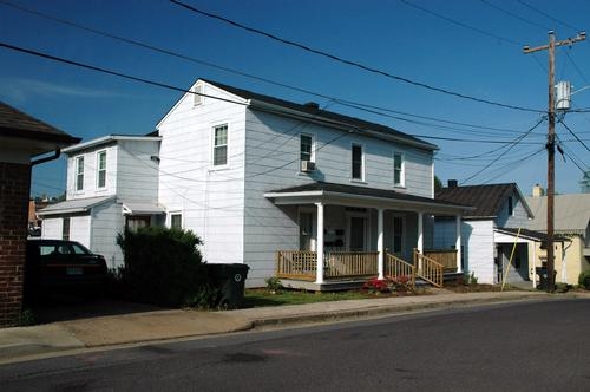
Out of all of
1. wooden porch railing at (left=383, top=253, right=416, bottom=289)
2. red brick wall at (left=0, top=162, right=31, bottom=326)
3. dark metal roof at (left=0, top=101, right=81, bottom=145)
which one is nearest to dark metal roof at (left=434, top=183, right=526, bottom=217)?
wooden porch railing at (left=383, top=253, right=416, bottom=289)

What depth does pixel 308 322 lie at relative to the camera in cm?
1384

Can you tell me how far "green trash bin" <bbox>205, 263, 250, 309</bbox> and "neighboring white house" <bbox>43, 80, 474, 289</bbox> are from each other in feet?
17.0

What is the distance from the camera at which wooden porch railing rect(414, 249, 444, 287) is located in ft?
76.6

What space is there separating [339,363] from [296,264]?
12084mm

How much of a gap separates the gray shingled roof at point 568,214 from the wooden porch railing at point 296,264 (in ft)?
75.3

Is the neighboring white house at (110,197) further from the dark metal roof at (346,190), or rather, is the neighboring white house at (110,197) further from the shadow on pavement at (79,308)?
the shadow on pavement at (79,308)

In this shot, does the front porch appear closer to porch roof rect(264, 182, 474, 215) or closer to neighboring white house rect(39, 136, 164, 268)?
porch roof rect(264, 182, 474, 215)

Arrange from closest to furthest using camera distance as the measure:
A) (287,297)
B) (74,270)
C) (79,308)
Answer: (79,308), (74,270), (287,297)

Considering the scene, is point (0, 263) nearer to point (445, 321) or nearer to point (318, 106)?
point (445, 321)

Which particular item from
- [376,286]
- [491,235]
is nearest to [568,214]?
[491,235]

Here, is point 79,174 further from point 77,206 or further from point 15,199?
point 15,199

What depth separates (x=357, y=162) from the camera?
2450 cm

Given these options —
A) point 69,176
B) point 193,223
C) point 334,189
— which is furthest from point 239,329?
point 69,176

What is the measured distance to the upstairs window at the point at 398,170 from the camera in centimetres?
2628
